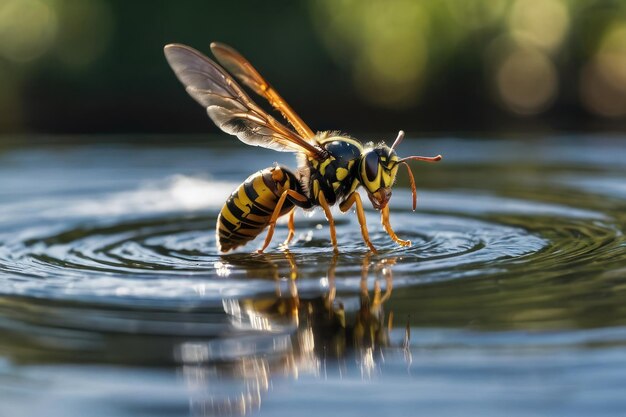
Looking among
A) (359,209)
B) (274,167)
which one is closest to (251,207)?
(274,167)

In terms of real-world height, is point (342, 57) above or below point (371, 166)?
above

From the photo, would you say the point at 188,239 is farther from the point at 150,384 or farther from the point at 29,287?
the point at 150,384

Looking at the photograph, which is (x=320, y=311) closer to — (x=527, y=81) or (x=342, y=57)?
(x=527, y=81)

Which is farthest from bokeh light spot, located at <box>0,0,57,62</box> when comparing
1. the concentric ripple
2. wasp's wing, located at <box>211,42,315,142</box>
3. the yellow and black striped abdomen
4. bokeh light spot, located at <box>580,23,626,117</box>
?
the yellow and black striped abdomen

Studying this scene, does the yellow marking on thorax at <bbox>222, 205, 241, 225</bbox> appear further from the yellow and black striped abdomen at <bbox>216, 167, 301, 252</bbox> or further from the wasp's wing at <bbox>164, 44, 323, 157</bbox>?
the wasp's wing at <bbox>164, 44, 323, 157</bbox>

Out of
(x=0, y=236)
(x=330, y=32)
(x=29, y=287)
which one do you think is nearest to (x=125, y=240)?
(x=0, y=236)

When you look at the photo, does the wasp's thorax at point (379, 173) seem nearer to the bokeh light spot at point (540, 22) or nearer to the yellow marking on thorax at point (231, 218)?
the yellow marking on thorax at point (231, 218)
